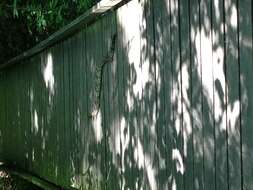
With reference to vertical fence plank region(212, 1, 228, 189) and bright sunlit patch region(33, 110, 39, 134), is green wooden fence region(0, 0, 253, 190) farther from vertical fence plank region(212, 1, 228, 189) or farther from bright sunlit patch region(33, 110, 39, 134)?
bright sunlit patch region(33, 110, 39, 134)

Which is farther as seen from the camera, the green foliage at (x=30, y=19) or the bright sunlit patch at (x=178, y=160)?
the green foliage at (x=30, y=19)

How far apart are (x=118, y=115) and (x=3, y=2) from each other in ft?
18.1

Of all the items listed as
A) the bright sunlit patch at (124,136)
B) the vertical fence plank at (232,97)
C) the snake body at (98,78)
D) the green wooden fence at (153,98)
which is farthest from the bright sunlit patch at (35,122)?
the vertical fence plank at (232,97)

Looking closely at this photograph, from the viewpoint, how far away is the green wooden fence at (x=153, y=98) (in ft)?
12.1

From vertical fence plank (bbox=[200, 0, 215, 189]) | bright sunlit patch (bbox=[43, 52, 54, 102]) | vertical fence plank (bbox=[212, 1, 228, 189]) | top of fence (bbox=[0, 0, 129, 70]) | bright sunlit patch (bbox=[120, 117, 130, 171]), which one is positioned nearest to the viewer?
vertical fence plank (bbox=[212, 1, 228, 189])

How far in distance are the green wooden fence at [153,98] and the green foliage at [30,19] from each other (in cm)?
162

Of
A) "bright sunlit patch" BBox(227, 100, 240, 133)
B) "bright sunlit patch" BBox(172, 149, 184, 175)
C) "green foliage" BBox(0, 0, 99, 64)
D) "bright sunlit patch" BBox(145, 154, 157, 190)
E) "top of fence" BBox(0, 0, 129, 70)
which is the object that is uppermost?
"green foliage" BBox(0, 0, 99, 64)

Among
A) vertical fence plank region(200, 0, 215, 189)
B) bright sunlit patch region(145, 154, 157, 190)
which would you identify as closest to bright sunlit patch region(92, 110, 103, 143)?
bright sunlit patch region(145, 154, 157, 190)

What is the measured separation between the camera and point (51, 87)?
833 cm

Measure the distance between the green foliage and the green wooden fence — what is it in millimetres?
1621

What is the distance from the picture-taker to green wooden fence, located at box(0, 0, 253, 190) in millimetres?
3691

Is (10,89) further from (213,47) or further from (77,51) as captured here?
(213,47)

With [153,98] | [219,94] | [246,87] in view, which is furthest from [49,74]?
[246,87]

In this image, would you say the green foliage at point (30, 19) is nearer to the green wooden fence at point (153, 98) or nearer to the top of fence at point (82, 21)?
the top of fence at point (82, 21)
